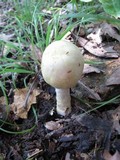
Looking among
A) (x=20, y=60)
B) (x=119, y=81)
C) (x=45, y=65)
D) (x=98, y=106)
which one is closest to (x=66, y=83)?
(x=45, y=65)

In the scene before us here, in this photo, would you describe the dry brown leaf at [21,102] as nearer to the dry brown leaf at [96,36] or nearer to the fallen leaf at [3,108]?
the fallen leaf at [3,108]

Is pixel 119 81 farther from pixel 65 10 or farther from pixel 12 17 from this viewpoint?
pixel 12 17

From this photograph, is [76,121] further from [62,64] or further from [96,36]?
[96,36]

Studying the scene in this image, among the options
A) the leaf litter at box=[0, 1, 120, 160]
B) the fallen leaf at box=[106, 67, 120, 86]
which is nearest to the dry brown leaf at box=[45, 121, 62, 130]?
the leaf litter at box=[0, 1, 120, 160]

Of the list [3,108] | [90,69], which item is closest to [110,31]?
[90,69]

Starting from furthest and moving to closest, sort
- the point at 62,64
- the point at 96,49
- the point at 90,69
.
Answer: the point at 96,49 < the point at 90,69 < the point at 62,64

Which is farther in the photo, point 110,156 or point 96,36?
point 96,36
